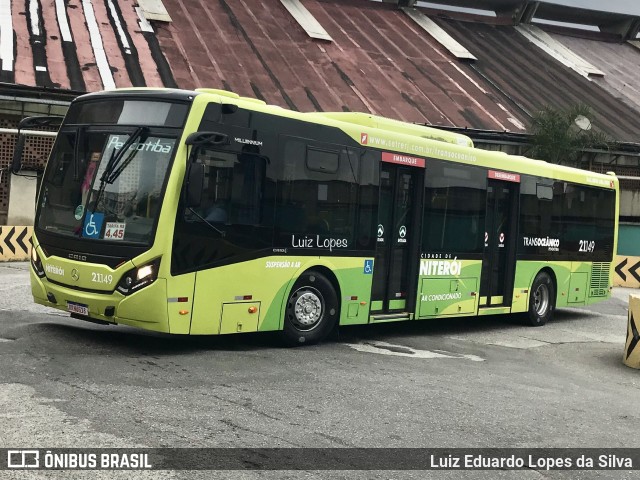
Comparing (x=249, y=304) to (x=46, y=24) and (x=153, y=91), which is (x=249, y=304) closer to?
(x=153, y=91)

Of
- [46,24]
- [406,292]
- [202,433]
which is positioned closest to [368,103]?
[46,24]

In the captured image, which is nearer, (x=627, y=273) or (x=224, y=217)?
(x=224, y=217)

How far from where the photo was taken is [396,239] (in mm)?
12102

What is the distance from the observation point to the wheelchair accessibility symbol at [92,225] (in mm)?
9219

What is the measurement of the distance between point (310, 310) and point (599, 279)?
9.37 m

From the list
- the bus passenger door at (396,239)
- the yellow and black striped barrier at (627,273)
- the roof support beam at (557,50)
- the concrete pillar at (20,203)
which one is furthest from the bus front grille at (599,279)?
the roof support beam at (557,50)

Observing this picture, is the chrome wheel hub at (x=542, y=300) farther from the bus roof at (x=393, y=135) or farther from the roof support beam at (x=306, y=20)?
the roof support beam at (x=306, y=20)

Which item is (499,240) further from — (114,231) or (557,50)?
(557,50)

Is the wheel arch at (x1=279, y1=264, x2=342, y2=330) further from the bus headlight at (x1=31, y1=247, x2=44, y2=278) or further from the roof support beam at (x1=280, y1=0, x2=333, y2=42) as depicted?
the roof support beam at (x1=280, y1=0, x2=333, y2=42)

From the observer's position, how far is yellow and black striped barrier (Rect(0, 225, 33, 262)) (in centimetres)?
2136

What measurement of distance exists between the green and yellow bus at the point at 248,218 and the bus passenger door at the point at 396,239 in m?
0.03

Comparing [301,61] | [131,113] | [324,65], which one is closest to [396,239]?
[131,113]

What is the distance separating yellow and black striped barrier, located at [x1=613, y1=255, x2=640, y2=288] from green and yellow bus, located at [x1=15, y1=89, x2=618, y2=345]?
15.1m

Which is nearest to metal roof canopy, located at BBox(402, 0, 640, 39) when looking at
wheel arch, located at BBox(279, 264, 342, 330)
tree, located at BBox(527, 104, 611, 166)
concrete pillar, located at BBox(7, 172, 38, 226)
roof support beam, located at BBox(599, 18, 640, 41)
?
roof support beam, located at BBox(599, 18, 640, 41)
